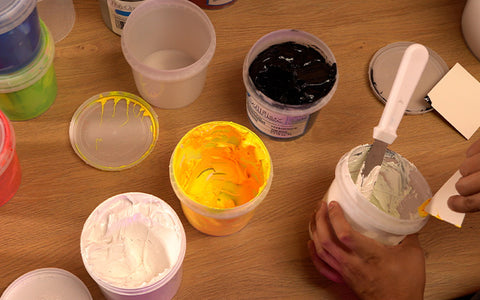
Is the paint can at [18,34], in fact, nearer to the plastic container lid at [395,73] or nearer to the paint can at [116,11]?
the paint can at [116,11]

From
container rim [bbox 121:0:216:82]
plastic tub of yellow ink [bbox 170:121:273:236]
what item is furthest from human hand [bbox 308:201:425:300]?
container rim [bbox 121:0:216:82]

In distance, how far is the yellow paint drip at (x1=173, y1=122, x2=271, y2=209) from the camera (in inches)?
35.3

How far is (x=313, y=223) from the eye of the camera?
2.93ft

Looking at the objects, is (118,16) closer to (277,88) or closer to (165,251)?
(277,88)

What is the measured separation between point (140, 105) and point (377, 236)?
1.67ft

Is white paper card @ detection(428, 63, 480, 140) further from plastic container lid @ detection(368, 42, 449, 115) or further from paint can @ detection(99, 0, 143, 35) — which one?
paint can @ detection(99, 0, 143, 35)

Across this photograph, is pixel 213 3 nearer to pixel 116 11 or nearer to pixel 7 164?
pixel 116 11

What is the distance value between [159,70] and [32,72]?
0.22 meters

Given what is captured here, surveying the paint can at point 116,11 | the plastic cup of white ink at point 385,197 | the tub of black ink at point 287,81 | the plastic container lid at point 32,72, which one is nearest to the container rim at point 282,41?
the tub of black ink at point 287,81

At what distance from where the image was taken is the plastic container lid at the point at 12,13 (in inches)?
31.6

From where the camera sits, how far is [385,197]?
35.4 inches

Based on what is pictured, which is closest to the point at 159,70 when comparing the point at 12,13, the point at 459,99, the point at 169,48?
the point at 169,48

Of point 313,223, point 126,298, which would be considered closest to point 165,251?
point 126,298

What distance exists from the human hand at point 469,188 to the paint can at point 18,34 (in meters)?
0.72
